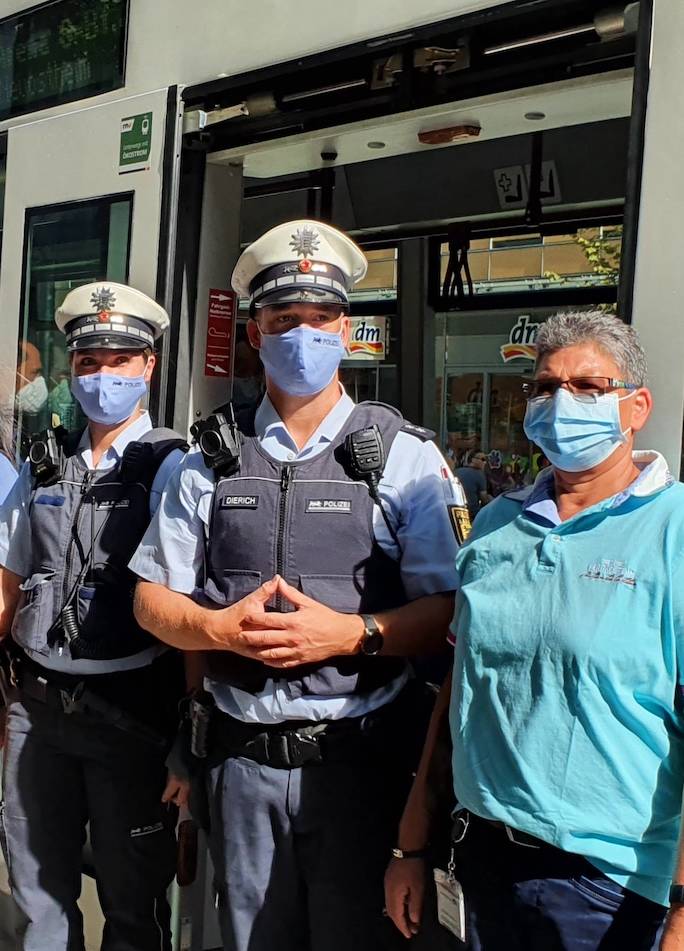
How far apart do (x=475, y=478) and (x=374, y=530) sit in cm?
289

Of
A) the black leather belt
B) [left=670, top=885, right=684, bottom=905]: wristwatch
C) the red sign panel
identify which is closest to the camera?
Answer: [left=670, top=885, right=684, bottom=905]: wristwatch

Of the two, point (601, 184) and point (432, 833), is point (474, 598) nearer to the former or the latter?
point (432, 833)

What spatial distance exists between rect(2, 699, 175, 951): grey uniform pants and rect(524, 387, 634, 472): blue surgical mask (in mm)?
1367

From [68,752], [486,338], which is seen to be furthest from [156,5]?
[486,338]

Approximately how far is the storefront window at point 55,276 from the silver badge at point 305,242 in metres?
1.13

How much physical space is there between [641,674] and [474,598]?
0.32m

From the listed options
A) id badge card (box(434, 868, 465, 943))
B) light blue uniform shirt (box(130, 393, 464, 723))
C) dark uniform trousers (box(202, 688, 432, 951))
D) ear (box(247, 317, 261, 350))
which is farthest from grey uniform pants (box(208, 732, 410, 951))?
ear (box(247, 317, 261, 350))

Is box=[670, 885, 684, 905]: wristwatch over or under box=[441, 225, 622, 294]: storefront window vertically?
under

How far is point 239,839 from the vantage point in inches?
80.7

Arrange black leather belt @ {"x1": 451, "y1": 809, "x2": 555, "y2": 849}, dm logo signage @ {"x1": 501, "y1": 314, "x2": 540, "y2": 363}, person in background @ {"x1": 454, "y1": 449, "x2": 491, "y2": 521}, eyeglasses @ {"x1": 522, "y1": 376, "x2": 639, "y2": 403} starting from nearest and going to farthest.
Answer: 1. black leather belt @ {"x1": 451, "y1": 809, "x2": 555, "y2": 849}
2. eyeglasses @ {"x1": 522, "y1": 376, "x2": 639, "y2": 403}
3. person in background @ {"x1": 454, "y1": 449, "x2": 491, "y2": 521}
4. dm logo signage @ {"x1": 501, "y1": 314, "x2": 540, "y2": 363}

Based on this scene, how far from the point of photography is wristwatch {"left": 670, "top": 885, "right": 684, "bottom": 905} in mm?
1477

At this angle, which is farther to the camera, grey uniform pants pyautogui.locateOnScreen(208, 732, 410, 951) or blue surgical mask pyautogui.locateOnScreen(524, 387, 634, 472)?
grey uniform pants pyautogui.locateOnScreen(208, 732, 410, 951)

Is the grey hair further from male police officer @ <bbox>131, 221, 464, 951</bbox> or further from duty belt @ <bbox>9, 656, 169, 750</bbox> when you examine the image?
duty belt @ <bbox>9, 656, 169, 750</bbox>

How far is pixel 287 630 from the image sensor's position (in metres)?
1.91
